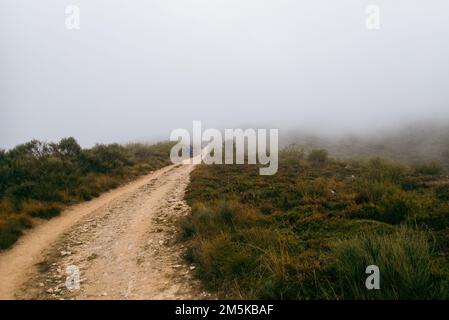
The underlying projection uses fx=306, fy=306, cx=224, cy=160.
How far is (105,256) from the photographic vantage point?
8078 millimetres

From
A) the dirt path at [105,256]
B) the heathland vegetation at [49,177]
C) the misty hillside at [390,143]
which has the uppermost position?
the heathland vegetation at [49,177]

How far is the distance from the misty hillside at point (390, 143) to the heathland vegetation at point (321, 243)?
A: 2741cm

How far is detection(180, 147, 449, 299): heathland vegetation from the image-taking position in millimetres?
4859

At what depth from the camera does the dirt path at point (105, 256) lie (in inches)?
245

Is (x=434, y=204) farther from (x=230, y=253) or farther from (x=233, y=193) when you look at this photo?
(x=233, y=193)

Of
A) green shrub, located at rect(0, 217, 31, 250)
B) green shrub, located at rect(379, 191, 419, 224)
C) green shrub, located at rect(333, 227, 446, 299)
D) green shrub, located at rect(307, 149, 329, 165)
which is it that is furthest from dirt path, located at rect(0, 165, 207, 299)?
green shrub, located at rect(307, 149, 329, 165)

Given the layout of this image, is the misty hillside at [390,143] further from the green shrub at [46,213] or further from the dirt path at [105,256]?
the green shrub at [46,213]

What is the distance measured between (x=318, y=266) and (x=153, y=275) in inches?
140

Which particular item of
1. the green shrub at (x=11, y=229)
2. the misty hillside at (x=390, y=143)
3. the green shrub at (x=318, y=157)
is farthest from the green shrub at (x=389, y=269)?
the misty hillside at (x=390, y=143)

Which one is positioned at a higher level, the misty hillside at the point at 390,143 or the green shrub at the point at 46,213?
the green shrub at the point at 46,213

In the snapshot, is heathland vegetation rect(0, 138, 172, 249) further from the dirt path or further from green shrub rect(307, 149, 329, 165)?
green shrub rect(307, 149, 329, 165)

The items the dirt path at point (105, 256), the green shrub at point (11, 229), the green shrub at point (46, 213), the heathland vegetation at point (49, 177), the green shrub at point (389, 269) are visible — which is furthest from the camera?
the green shrub at point (46, 213)

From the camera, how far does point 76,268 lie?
24.4 feet
